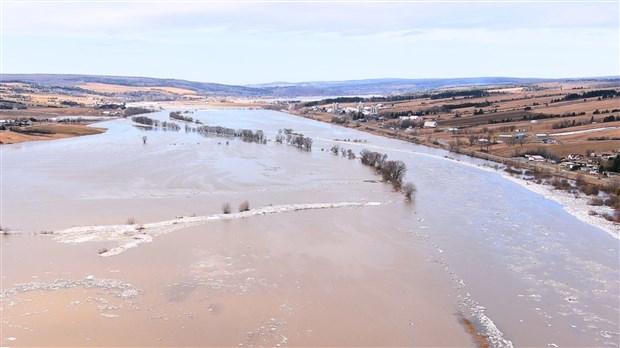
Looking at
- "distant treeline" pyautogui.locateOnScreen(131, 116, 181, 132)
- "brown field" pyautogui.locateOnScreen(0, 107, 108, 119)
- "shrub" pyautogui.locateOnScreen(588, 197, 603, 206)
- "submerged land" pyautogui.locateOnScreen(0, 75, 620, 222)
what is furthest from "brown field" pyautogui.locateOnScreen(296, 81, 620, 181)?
"brown field" pyautogui.locateOnScreen(0, 107, 108, 119)

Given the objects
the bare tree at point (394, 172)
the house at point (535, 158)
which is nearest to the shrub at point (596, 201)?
the bare tree at point (394, 172)

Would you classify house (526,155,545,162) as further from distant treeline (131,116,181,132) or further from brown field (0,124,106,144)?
brown field (0,124,106,144)

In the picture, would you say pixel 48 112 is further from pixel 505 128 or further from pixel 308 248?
pixel 308 248

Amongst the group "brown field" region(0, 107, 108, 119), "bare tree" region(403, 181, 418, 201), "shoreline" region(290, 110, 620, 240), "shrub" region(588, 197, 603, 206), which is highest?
"brown field" region(0, 107, 108, 119)

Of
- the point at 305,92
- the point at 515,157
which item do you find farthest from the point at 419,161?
the point at 305,92

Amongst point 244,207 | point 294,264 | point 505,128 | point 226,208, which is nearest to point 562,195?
point 244,207

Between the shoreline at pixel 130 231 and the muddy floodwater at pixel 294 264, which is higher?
the shoreline at pixel 130 231

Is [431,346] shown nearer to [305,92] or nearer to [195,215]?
[195,215]

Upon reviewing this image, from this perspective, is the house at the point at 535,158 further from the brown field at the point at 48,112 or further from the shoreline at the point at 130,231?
the brown field at the point at 48,112
